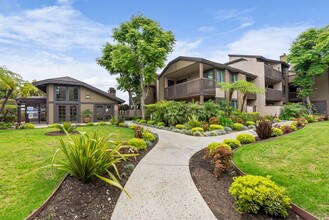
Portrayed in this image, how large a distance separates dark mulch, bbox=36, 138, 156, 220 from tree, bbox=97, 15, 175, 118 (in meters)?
15.0

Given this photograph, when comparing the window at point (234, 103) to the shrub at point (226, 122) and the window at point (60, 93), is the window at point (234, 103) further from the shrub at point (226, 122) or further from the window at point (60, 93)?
the window at point (60, 93)

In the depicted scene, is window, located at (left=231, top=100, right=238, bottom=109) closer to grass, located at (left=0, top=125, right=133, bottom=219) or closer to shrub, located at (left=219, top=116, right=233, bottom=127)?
shrub, located at (left=219, top=116, right=233, bottom=127)

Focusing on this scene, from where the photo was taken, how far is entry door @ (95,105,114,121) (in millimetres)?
22178

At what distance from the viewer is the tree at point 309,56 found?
2062 cm

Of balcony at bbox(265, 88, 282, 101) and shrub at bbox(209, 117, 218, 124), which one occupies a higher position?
balcony at bbox(265, 88, 282, 101)

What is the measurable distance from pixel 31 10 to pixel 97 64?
15.9 m

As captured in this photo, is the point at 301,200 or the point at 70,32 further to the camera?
the point at 70,32

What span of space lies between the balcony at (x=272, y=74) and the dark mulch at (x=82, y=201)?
2271 cm

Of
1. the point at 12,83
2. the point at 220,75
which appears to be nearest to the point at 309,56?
the point at 220,75

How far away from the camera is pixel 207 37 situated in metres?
14.2

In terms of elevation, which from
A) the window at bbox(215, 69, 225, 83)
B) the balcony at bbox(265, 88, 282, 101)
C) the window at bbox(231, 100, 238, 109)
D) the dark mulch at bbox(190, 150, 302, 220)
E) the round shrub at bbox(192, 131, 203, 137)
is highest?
the window at bbox(215, 69, 225, 83)

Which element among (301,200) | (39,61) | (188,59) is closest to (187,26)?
(188,59)

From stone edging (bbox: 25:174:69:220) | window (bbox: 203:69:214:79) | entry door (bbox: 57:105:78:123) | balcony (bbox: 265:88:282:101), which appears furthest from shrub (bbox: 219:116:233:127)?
entry door (bbox: 57:105:78:123)

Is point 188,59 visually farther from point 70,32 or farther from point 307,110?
point 307,110
